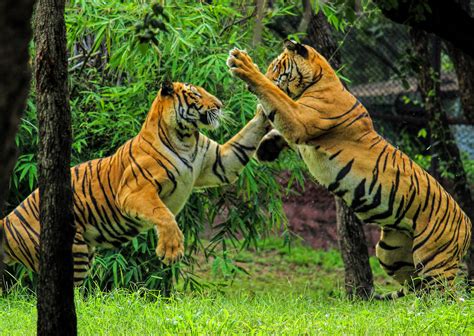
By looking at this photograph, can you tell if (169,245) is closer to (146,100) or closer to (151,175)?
(151,175)

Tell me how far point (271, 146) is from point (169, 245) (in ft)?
3.42

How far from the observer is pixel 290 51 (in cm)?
580

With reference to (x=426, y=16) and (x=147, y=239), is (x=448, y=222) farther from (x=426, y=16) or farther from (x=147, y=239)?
(x=147, y=239)

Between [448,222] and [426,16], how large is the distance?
2.16 m

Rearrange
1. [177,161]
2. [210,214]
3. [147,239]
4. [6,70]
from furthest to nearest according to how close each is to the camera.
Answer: [210,214], [147,239], [177,161], [6,70]

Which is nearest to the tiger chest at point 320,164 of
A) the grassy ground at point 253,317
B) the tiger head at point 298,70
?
the tiger head at point 298,70

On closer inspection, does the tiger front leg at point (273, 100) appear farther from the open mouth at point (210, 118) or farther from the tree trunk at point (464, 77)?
the tree trunk at point (464, 77)

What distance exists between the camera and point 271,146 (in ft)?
18.8

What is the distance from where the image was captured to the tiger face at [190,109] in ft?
18.3

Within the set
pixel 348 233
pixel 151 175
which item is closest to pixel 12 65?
pixel 151 175

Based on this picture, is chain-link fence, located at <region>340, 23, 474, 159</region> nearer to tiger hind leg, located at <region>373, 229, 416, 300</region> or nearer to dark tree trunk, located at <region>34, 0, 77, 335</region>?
tiger hind leg, located at <region>373, 229, 416, 300</region>

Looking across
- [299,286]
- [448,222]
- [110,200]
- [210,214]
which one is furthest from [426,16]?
[299,286]

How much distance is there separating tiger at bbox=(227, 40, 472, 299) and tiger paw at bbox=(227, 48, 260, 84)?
0.81ft

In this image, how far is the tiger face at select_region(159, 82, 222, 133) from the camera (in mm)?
5578
